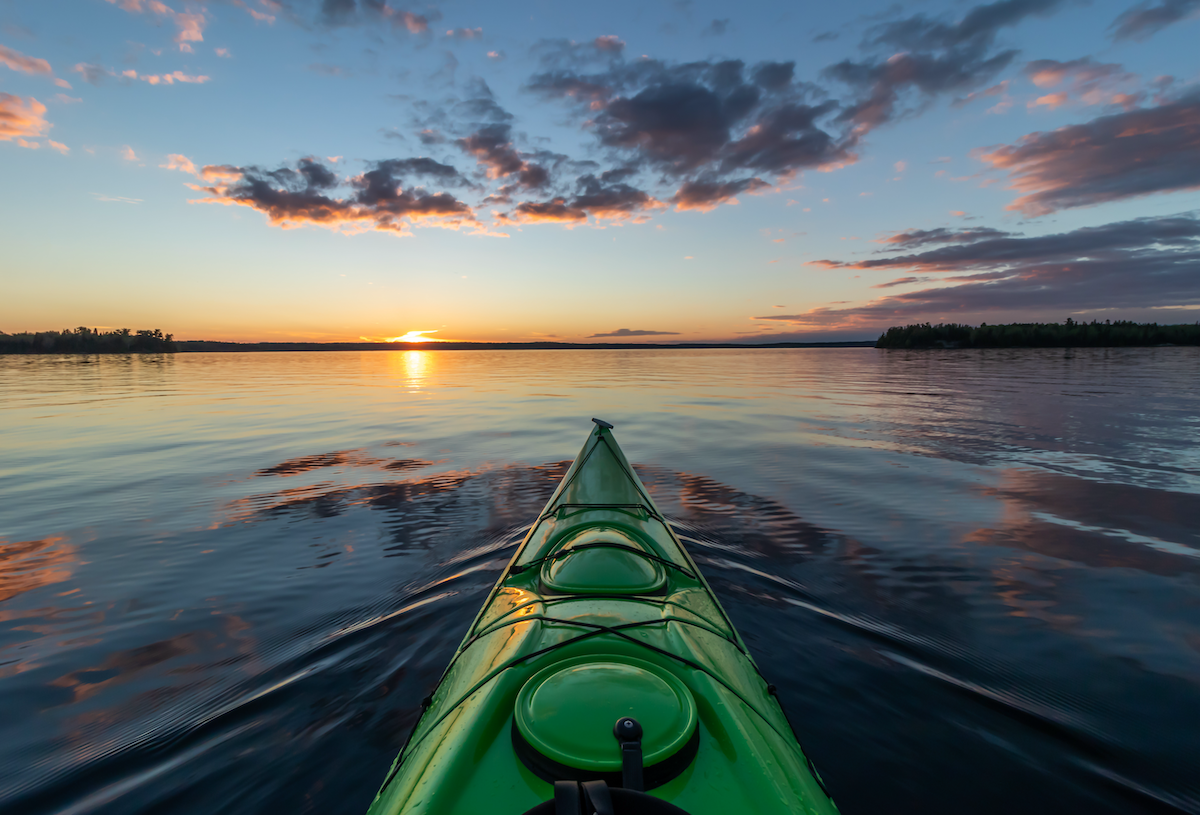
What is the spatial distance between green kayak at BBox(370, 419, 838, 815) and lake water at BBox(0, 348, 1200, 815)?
121cm

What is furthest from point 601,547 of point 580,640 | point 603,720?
point 603,720

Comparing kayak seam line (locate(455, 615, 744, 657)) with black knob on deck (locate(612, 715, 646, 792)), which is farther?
kayak seam line (locate(455, 615, 744, 657))

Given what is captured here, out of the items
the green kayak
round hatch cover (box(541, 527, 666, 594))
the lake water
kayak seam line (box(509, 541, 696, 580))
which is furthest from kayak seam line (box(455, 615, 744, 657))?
the lake water

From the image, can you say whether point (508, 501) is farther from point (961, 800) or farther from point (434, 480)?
point (961, 800)

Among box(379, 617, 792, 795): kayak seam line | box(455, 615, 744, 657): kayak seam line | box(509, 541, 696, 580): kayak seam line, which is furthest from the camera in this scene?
box(509, 541, 696, 580): kayak seam line

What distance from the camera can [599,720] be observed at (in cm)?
219

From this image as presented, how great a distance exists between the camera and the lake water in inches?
130


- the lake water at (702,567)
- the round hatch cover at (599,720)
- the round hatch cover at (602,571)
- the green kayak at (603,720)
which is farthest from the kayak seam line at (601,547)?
the round hatch cover at (599,720)

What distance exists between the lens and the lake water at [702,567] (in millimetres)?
3307

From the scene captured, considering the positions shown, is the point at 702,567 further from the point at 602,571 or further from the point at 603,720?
the point at 603,720

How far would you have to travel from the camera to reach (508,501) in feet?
29.3

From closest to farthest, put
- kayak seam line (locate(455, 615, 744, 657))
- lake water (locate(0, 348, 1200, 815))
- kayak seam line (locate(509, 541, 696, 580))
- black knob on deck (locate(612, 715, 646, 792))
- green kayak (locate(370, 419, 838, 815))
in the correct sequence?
black knob on deck (locate(612, 715, 646, 792)), green kayak (locate(370, 419, 838, 815)), kayak seam line (locate(455, 615, 744, 657)), lake water (locate(0, 348, 1200, 815)), kayak seam line (locate(509, 541, 696, 580))

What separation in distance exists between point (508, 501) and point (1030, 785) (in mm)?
7442

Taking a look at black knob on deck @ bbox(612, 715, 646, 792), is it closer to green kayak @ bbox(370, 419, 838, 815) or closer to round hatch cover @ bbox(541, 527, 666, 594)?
green kayak @ bbox(370, 419, 838, 815)
